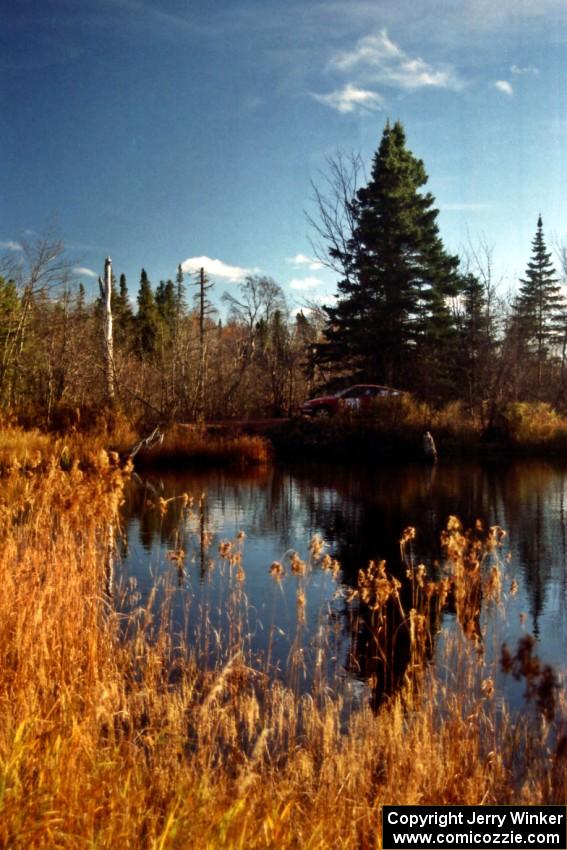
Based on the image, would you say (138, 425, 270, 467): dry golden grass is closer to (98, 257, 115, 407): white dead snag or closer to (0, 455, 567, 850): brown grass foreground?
(98, 257, 115, 407): white dead snag

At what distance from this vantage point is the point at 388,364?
35.3 m

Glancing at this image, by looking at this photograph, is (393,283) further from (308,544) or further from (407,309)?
(308,544)

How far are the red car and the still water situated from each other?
4.50 meters

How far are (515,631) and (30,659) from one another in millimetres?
4845

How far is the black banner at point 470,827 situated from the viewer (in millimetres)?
3203

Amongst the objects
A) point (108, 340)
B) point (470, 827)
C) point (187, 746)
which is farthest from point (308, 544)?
point (108, 340)

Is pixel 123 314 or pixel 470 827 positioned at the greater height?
pixel 123 314

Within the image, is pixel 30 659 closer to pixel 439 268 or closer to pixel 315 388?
pixel 315 388

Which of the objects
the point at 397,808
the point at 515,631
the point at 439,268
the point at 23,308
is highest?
the point at 439,268

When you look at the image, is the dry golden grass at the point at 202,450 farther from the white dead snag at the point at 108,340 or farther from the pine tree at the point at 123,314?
the pine tree at the point at 123,314

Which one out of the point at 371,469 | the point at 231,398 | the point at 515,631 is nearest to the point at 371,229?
the point at 231,398

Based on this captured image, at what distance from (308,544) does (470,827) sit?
29.3 ft

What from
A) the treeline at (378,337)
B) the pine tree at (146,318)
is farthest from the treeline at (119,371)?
the pine tree at (146,318)

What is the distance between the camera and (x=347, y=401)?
28.7 metres
